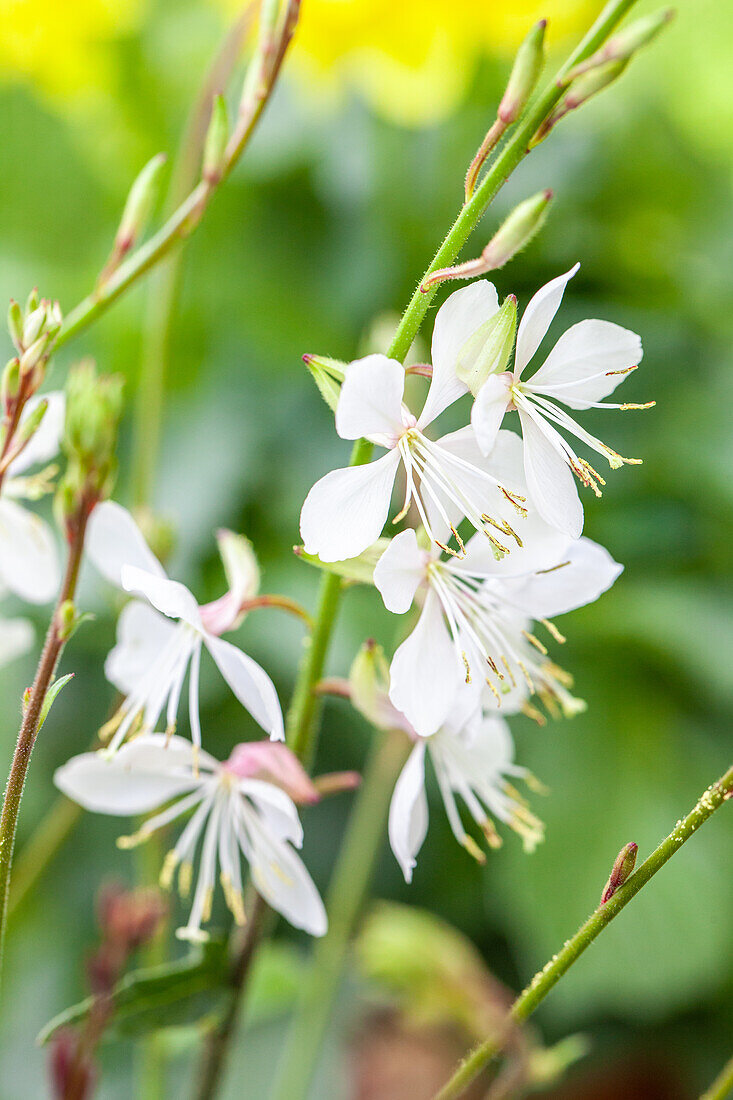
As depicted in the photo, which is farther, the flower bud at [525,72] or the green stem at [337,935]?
the green stem at [337,935]

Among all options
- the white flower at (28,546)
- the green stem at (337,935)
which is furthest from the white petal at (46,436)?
the green stem at (337,935)

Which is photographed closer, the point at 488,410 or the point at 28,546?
the point at 488,410

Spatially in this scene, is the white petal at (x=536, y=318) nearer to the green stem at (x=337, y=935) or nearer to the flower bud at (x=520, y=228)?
the flower bud at (x=520, y=228)

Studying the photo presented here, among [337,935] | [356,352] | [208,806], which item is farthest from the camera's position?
[356,352]

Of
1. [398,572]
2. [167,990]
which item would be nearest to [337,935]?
[167,990]

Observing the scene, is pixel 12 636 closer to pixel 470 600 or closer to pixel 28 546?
pixel 28 546

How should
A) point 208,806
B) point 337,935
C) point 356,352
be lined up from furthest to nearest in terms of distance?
1. point 356,352
2. point 337,935
3. point 208,806
